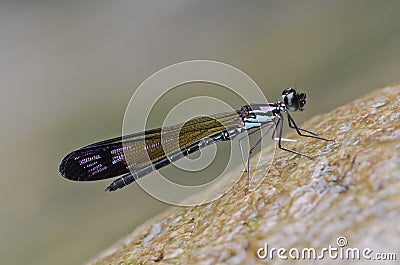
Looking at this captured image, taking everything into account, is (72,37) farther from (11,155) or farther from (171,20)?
(11,155)

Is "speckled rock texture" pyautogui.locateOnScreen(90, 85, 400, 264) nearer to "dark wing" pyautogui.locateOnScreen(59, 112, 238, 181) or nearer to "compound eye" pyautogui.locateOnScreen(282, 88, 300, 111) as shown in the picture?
"compound eye" pyautogui.locateOnScreen(282, 88, 300, 111)

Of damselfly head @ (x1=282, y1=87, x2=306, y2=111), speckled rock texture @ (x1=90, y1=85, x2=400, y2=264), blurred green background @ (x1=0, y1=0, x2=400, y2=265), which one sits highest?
blurred green background @ (x1=0, y1=0, x2=400, y2=265)

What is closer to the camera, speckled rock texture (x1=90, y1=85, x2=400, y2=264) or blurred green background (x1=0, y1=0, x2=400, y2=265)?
speckled rock texture (x1=90, y1=85, x2=400, y2=264)

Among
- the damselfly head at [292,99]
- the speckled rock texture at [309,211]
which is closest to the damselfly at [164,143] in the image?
the damselfly head at [292,99]

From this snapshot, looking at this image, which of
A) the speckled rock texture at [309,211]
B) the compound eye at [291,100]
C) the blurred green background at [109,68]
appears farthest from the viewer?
the blurred green background at [109,68]

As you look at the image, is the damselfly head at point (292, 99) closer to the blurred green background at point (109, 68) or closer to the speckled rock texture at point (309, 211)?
the speckled rock texture at point (309, 211)

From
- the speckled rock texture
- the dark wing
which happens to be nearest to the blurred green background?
the dark wing

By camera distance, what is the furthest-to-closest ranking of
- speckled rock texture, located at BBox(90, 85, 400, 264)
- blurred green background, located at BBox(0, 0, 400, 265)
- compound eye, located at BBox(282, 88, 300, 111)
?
blurred green background, located at BBox(0, 0, 400, 265)
compound eye, located at BBox(282, 88, 300, 111)
speckled rock texture, located at BBox(90, 85, 400, 264)
